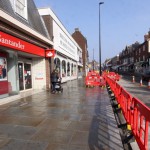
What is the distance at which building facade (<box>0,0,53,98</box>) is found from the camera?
8516 millimetres

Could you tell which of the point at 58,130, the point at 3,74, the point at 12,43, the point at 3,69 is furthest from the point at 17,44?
the point at 58,130

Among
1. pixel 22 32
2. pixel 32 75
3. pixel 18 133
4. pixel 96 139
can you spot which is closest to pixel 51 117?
pixel 18 133

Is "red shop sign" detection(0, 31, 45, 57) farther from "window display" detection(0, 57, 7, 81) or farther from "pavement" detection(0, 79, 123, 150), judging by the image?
"pavement" detection(0, 79, 123, 150)

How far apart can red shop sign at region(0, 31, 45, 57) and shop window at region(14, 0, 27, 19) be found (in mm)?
1681

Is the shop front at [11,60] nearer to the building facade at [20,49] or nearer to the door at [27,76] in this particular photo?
the building facade at [20,49]

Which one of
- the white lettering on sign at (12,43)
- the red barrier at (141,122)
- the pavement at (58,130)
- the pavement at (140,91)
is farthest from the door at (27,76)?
the red barrier at (141,122)

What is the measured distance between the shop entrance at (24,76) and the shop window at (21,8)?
3.19 m

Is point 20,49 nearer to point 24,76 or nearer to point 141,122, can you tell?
Answer: point 24,76

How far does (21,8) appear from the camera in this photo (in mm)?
10836

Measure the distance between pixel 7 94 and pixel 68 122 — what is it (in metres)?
4.85

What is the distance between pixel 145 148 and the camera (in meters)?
3.33

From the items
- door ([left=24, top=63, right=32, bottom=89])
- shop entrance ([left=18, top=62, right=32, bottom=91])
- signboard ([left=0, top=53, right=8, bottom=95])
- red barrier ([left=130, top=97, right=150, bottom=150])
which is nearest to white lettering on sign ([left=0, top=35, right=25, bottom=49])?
signboard ([left=0, top=53, right=8, bottom=95])

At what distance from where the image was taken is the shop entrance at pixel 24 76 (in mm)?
12539

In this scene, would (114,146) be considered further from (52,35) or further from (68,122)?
(52,35)
